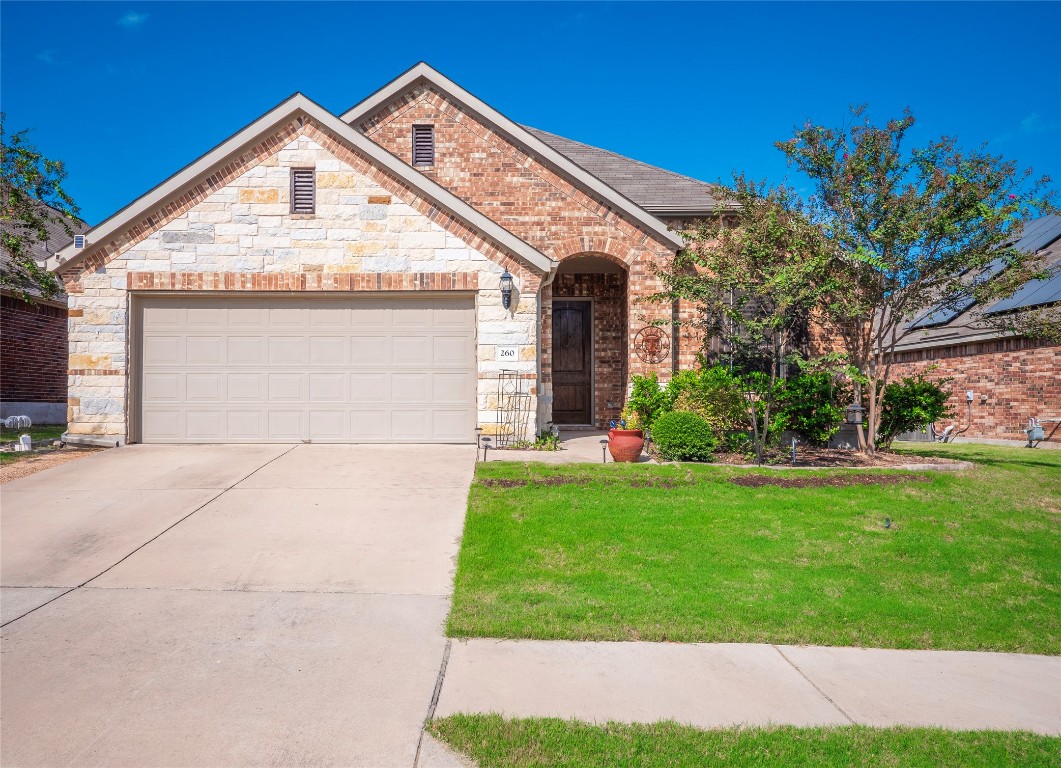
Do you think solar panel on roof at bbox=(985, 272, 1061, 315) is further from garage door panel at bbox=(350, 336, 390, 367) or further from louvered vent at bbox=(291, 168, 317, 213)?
louvered vent at bbox=(291, 168, 317, 213)

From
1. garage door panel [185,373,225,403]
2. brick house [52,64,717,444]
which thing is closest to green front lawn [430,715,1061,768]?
brick house [52,64,717,444]

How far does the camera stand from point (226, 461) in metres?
9.75

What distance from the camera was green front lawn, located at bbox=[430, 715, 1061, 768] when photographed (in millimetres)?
3207

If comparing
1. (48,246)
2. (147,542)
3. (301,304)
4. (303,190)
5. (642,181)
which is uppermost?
(642,181)

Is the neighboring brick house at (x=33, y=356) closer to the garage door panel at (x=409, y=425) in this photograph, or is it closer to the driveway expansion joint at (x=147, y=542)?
the garage door panel at (x=409, y=425)

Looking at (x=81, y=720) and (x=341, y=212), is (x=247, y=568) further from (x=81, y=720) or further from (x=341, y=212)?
(x=341, y=212)

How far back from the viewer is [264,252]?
36.3ft

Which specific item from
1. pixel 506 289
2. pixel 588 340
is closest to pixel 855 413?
pixel 588 340

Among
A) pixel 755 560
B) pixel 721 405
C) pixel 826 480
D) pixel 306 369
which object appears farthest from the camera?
pixel 306 369

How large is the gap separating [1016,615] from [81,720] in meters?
6.49

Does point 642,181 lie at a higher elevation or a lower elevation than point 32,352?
higher

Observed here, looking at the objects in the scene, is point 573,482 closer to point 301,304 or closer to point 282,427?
point 282,427

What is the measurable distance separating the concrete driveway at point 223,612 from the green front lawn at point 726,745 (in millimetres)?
416

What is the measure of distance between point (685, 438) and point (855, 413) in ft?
11.5
